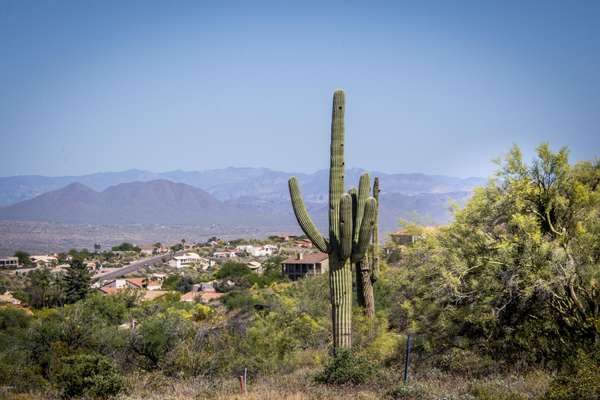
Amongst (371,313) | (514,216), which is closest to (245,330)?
(371,313)

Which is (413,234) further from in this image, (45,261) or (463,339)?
(45,261)

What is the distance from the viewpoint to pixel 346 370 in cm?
1171

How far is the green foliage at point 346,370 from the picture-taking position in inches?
459

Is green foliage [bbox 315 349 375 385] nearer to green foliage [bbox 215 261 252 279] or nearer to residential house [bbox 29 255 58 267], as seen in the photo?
green foliage [bbox 215 261 252 279]

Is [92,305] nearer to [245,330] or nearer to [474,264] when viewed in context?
[245,330]

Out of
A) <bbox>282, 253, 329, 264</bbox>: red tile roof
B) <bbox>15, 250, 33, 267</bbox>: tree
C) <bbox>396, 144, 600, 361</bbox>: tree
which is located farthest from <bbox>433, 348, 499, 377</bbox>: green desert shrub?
<bbox>15, 250, 33, 267</bbox>: tree

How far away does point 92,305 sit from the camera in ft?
115

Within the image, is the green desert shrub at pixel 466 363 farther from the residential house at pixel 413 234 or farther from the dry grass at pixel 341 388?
the residential house at pixel 413 234

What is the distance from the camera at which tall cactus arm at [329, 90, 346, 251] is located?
13742mm

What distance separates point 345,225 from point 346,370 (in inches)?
123

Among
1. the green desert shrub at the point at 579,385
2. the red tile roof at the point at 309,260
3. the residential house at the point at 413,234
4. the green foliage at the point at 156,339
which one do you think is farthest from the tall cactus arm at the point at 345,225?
the red tile roof at the point at 309,260

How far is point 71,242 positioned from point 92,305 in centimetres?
13373

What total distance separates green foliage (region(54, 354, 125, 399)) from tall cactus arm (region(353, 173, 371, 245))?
5588 mm

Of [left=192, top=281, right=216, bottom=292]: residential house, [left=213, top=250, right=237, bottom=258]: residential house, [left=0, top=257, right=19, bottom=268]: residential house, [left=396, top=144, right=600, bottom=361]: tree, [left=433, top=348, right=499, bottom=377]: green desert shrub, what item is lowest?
[left=0, top=257, right=19, bottom=268]: residential house
